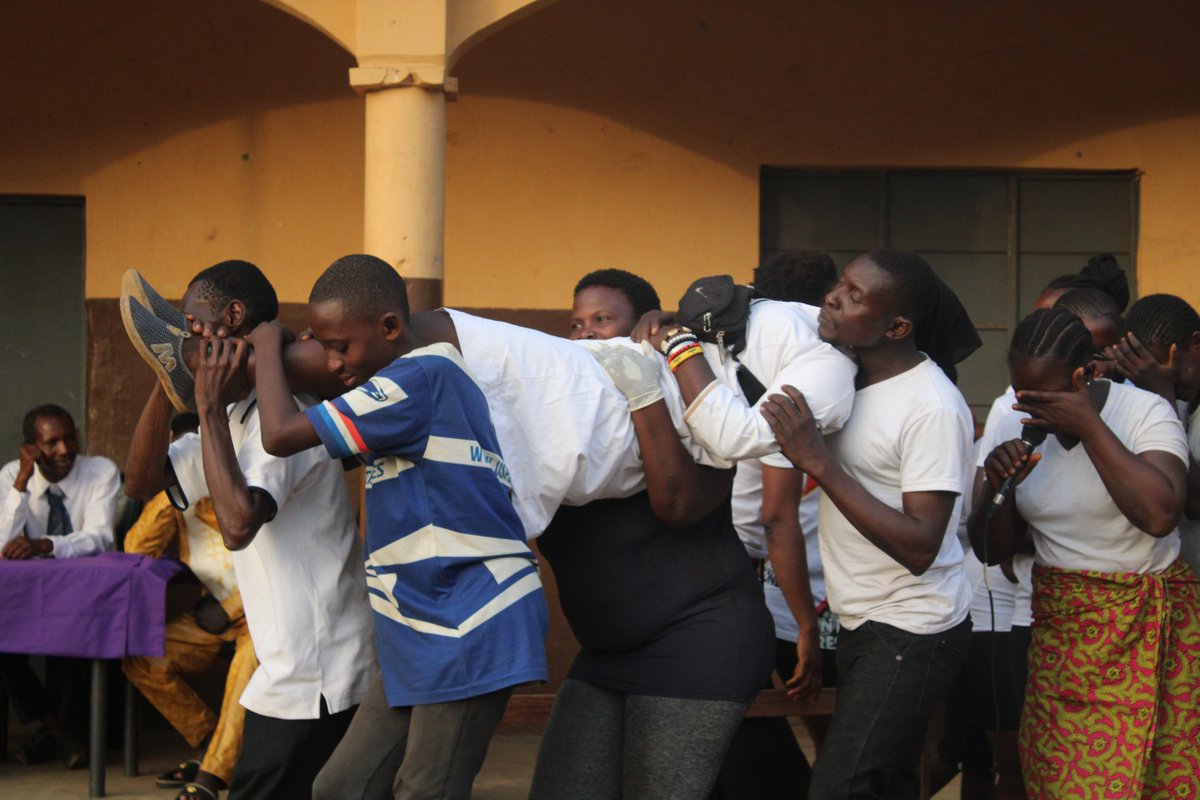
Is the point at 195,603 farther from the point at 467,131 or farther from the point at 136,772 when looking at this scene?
the point at 467,131

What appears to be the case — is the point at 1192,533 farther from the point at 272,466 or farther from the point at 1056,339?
the point at 272,466

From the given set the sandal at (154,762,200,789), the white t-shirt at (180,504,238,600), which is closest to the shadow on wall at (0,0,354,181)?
the white t-shirt at (180,504,238,600)

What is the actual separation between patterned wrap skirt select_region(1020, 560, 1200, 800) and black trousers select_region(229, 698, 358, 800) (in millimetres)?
1832

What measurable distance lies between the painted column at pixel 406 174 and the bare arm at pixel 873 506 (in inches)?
104

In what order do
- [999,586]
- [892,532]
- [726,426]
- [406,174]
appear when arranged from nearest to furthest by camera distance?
[726,426] < [892,532] < [999,586] < [406,174]

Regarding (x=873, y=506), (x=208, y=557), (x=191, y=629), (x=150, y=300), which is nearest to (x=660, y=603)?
(x=873, y=506)

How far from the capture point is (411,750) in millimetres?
2793

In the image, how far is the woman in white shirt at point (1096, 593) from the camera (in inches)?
143

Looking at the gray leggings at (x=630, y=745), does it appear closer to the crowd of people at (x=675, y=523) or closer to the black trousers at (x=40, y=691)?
the crowd of people at (x=675, y=523)

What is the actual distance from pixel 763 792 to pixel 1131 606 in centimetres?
108

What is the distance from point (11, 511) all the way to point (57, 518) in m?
0.20

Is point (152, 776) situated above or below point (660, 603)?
below

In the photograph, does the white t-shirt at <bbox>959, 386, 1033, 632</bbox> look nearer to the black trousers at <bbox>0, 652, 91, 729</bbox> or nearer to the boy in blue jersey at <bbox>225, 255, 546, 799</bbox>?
the boy in blue jersey at <bbox>225, 255, 546, 799</bbox>

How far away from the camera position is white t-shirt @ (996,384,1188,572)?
3.76 m
